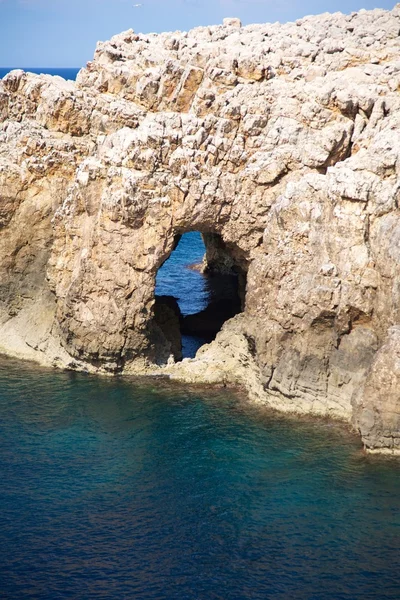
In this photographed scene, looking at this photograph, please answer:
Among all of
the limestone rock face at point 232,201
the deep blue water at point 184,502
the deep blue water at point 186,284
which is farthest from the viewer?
the deep blue water at point 186,284

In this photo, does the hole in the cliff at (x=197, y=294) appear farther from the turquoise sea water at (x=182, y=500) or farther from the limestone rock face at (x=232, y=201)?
the turquoise sea water at (x=182, y=500)

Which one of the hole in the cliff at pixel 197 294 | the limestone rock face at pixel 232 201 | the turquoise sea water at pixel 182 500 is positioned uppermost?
the limestone rock face at pixel 232 201

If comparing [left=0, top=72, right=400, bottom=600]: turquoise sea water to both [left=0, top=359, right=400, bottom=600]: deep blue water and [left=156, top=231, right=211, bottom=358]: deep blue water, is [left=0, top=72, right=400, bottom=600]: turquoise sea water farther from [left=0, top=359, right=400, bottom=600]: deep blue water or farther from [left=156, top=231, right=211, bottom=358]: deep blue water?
[left=156, top=231, right=211, bottom=358]: deep blue water

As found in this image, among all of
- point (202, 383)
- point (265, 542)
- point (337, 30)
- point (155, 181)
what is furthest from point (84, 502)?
point (337, 30)

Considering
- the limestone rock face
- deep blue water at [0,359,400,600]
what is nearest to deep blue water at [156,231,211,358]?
the limestone rock face

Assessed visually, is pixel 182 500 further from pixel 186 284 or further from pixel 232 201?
pixel 186 284

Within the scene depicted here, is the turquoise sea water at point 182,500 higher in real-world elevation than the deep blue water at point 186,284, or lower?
lower

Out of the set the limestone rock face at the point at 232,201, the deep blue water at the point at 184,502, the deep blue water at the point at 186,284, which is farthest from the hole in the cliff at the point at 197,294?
the deep blue water at the point at 184,502
